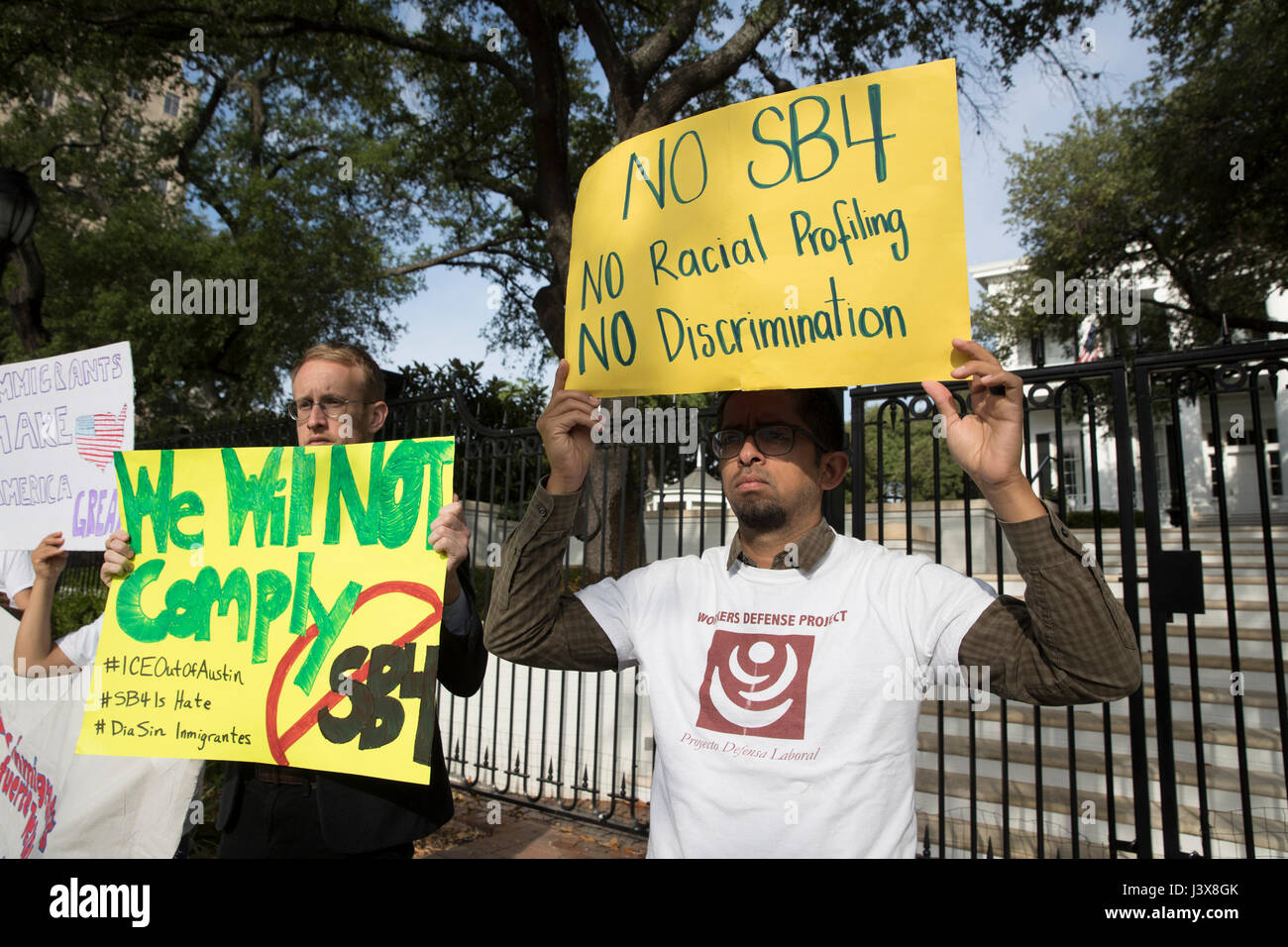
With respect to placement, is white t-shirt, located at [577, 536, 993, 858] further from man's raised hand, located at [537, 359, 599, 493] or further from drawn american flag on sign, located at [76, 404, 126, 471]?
A: drawn american flag on sign, located at [76, 404, 126, 471]

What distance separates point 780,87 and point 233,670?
11264mm

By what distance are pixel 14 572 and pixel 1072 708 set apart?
4.52 metres

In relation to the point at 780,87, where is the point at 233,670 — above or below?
below

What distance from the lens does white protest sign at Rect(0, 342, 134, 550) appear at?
8.92 ft

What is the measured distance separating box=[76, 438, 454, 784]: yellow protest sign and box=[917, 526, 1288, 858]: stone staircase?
301 cm

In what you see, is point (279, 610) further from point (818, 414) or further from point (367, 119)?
point (367, 119)

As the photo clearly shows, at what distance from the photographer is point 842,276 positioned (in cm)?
183

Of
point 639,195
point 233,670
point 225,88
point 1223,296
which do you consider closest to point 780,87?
point 1223,296

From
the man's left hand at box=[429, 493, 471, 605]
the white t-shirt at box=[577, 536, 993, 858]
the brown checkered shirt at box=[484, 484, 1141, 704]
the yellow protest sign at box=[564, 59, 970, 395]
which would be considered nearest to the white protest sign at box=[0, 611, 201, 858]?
the man's left hand at box=[429, 493, 471, 605]

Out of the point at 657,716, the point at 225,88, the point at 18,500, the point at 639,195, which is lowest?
the point at 657,716

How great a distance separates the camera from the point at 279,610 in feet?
7.14

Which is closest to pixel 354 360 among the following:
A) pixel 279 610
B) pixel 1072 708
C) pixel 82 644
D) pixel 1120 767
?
pixel 279 610

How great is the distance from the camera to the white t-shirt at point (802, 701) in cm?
162

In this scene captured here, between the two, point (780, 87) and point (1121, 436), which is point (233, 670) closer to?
point (1121, 436)
